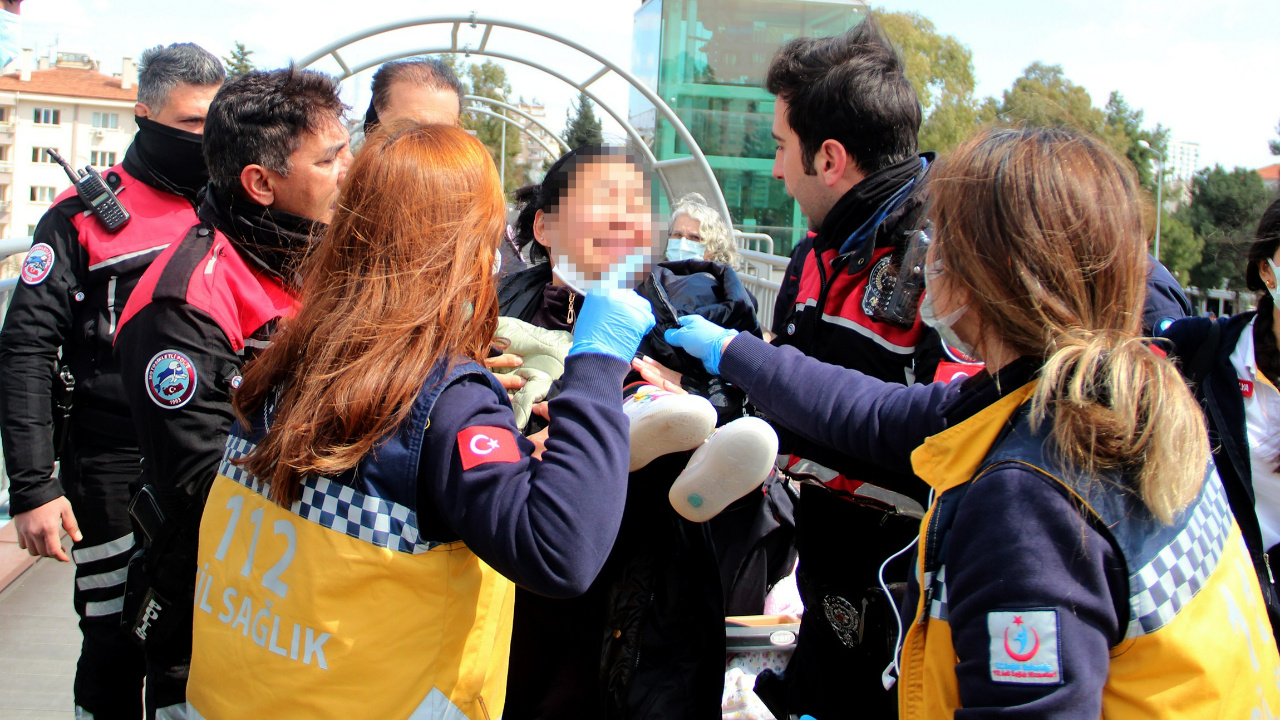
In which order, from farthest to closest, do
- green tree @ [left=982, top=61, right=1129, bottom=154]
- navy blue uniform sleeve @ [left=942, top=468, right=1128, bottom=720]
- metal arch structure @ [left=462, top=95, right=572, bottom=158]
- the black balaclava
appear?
green tree @ [left=982, top=61, right=1129, bottom=154] → metal arch structure @ [left=462, top=95, right=572, bottom=158] → the black balaclava → navy blue uniform sleeve @ [left=942, top=468, right=1128, bottom=720]

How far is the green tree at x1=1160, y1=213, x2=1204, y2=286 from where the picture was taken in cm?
3966

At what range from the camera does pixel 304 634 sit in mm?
1262

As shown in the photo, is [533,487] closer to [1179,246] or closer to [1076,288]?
[1076,288]

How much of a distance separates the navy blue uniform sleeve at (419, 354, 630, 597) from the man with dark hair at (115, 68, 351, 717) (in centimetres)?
72

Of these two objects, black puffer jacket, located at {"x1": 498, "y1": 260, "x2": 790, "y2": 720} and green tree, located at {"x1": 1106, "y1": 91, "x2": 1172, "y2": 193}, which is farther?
green tree, located at {"x1": 1106, "y1": 91, "x2": 1172, "y2": 193}

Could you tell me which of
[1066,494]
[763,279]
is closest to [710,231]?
[1066,494]

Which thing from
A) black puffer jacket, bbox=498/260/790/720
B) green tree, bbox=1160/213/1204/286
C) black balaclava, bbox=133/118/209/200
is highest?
green tree, bbox=1160/213/1204/286

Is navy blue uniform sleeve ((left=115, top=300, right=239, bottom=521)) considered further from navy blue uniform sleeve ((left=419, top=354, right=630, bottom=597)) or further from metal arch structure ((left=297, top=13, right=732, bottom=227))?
metal arch structure ((left=297, top=13, right=732, bottom=227))

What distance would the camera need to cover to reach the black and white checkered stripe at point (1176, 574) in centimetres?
103

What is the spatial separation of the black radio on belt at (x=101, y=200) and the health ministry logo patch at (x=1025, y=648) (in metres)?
2.47

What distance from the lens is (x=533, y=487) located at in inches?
48.8

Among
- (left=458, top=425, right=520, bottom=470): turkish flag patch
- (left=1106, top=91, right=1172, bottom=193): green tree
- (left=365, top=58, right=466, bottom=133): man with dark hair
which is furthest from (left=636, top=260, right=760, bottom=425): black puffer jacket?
(left=1106, top=91, right=1172, bottom=193): green tree

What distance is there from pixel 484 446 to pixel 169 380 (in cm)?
82

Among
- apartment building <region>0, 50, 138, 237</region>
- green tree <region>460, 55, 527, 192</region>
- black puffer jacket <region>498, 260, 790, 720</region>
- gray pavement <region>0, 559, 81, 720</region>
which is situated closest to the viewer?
black puffer jacket <region>498, 260, 790, 720</region>
